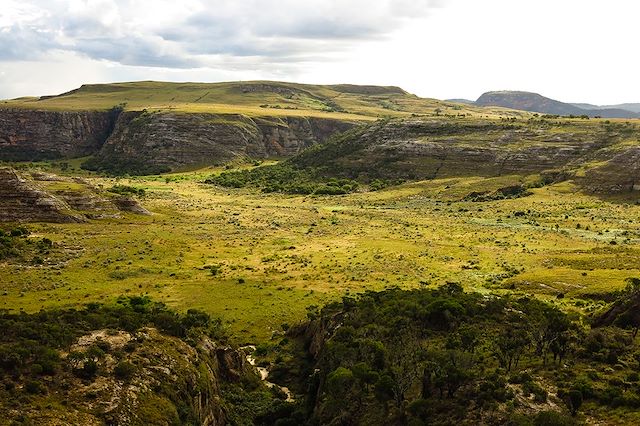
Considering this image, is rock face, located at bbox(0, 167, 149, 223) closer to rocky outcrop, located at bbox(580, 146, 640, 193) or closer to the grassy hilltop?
the grassy hilltop

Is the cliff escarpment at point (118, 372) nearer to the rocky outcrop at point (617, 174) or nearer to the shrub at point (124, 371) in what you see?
the shrub at point (124, 371)

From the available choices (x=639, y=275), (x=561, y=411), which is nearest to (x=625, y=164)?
(x=639, y=275)

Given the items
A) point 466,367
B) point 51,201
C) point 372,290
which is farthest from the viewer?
point 51,201

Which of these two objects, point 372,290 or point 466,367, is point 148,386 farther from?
point 372,290

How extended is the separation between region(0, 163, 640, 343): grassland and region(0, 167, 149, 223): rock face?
15.5 feet

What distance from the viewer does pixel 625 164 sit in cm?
16712

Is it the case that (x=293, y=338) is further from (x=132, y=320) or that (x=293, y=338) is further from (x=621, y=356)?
(x=621, y=356)

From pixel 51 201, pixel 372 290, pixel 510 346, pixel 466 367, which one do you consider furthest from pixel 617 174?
pixel 51 201

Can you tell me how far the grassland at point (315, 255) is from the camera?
73.9 meters

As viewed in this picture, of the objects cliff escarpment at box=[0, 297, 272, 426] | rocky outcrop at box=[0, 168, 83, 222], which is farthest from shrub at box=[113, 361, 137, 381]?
rocky outcrop at box=[0, 168, 83, 222]

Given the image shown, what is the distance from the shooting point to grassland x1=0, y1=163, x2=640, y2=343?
7394 cm

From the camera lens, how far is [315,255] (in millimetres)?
100875

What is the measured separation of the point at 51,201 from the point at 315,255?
59505 millimetres

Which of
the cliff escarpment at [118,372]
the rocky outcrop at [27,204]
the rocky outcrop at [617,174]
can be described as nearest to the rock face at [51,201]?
the rocky outcrop at [27,204]
